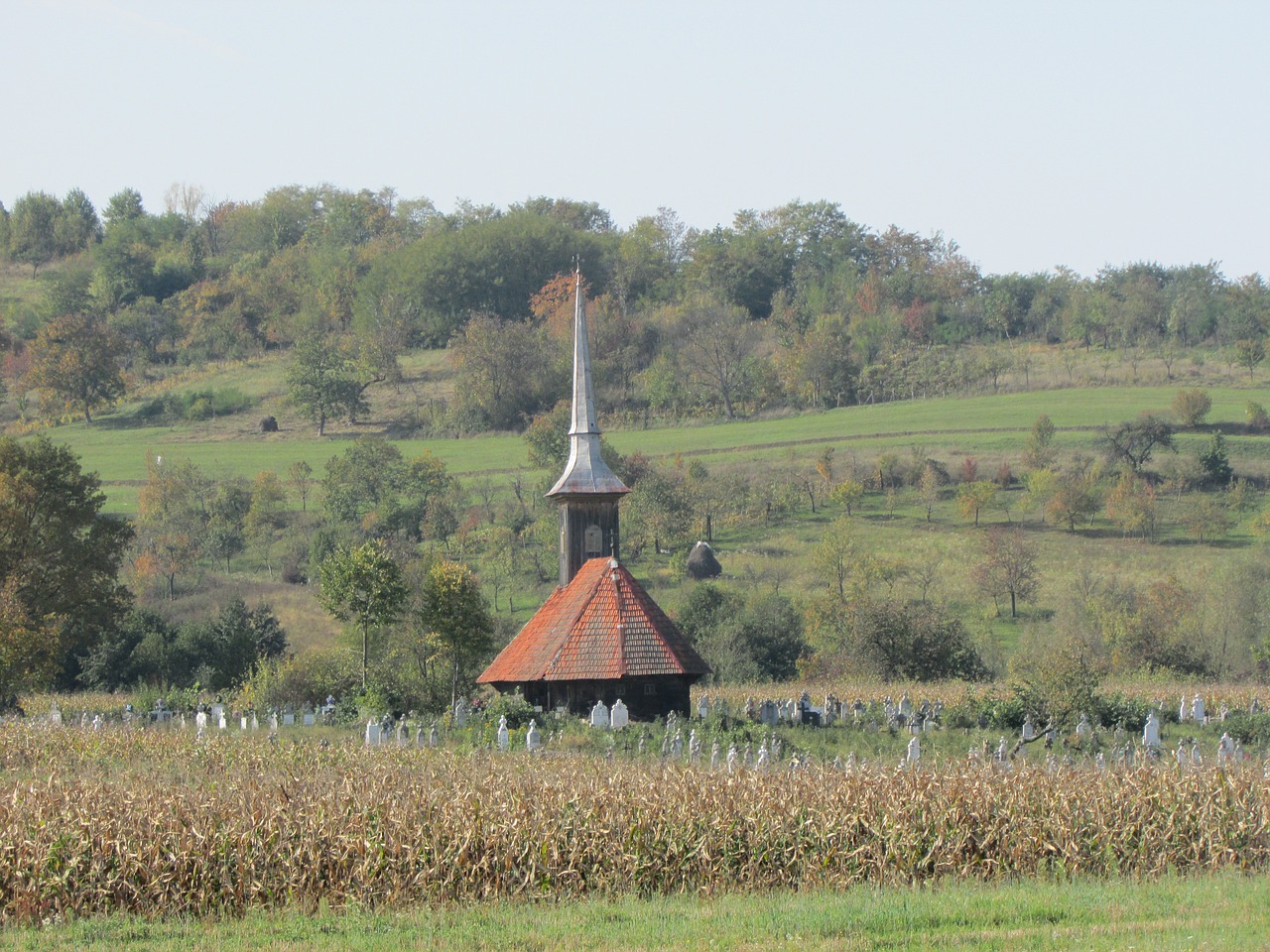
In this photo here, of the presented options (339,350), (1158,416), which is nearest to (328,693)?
(1158,416)

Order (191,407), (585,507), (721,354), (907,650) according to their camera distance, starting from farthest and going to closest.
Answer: (721,354) → (191,407) → (907,650) → (585,507)

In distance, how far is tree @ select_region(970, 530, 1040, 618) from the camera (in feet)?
202

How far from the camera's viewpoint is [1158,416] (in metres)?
83.8

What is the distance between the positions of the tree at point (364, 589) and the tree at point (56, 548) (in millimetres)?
7250

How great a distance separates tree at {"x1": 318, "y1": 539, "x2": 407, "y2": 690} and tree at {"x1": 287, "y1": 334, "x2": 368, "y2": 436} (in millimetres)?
57495

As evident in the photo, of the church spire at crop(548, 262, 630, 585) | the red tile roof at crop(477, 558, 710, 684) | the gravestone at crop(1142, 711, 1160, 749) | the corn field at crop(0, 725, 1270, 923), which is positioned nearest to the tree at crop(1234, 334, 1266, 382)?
the church spire at crop(548, 262, 630, 585)

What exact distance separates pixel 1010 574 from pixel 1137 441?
22026mm

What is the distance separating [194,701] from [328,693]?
11.1 ft

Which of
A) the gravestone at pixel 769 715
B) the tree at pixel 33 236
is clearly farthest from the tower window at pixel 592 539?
the tree at pixel 33 236

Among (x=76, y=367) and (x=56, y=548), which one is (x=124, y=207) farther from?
(x=56, y=548)

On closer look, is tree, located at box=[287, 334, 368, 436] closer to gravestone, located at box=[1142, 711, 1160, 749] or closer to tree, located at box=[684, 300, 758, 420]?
tree, located at box=[684, 300, 758, 420]

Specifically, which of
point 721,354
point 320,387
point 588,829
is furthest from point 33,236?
point 588,829

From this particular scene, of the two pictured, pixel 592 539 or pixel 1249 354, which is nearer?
pixel 592 539

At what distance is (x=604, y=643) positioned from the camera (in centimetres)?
3419
